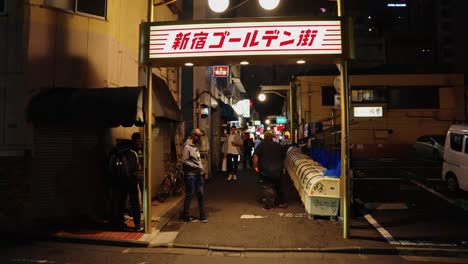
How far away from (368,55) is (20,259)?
45.7 meters

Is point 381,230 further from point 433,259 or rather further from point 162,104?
point 162,104

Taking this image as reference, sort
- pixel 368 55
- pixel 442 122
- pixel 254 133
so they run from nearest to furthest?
pixel 442 122
pixel 254 133
pixel 368 55

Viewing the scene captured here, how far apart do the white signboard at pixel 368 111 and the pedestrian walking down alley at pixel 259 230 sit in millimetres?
19366

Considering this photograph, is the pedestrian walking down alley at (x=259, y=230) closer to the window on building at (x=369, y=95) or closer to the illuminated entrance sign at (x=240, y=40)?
the illuminated entrance sign at (x=240, y=40)

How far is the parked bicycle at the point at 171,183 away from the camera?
11.6 meters

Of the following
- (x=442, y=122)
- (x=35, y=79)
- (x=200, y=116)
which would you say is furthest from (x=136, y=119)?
(x=442, y=122)

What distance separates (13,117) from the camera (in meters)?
8.12

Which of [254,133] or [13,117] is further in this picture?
[254,133]

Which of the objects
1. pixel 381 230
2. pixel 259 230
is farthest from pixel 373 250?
pixel 259 230

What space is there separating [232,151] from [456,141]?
845cm

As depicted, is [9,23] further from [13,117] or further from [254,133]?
[254,133]

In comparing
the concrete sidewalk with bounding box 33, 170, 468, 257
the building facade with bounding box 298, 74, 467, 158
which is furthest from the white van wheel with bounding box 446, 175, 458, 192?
the building facade with bounding box 298, 74, 467, 158

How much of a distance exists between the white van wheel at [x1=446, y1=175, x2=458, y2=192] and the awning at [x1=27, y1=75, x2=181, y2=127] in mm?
10233

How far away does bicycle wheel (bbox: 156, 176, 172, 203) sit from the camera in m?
11.4
